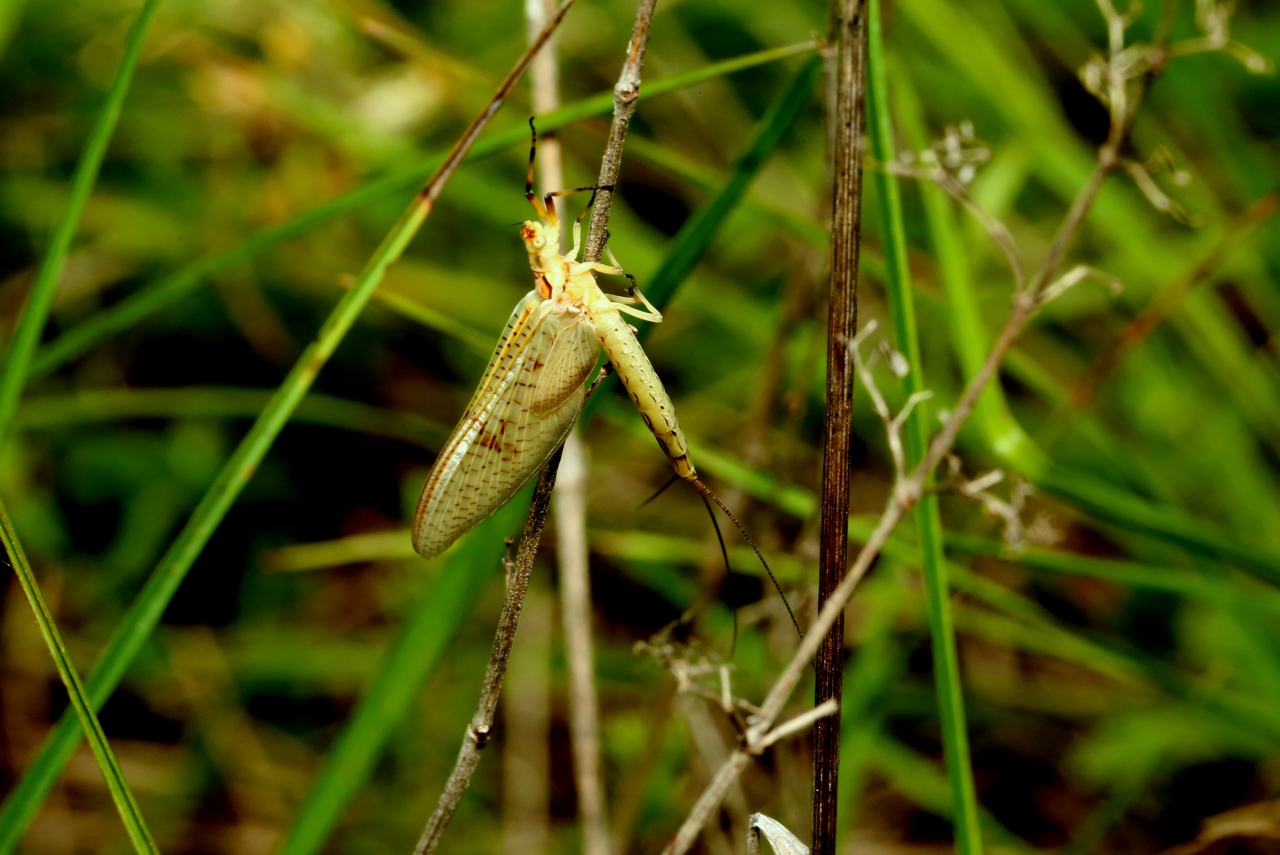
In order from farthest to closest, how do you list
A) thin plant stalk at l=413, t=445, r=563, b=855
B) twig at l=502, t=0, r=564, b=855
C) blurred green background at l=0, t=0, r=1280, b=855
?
twig at l=502, t=0, r=564, b=855
blurred green background at l=0, t=0, r=1280, b=855
thin plant stalk at l=413, t=445, r=563, b=855

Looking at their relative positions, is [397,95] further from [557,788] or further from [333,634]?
[557,788]

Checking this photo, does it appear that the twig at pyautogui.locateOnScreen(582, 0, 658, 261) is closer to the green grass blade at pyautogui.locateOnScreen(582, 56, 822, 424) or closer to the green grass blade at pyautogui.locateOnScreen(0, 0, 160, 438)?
the green grass blade at pyautogui.locateOnScreen(582, 56, 822, 424)

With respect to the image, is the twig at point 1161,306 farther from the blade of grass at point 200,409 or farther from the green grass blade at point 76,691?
the green grass blade at point 76,691

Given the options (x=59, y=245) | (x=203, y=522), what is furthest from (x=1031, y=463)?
(x=59, y=245)

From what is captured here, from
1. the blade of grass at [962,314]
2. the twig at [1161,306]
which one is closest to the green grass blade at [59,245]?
the blade of grass at [962,314]

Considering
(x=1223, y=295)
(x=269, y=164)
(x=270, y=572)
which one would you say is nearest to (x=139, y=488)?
(x=270, y=572)

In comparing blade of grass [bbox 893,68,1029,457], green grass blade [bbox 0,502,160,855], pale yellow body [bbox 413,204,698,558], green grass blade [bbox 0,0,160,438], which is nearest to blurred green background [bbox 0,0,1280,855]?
blade of grass [bbox 893,68,1029,457]

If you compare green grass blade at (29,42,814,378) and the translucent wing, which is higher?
green grass blade at (29,42,814,378)
